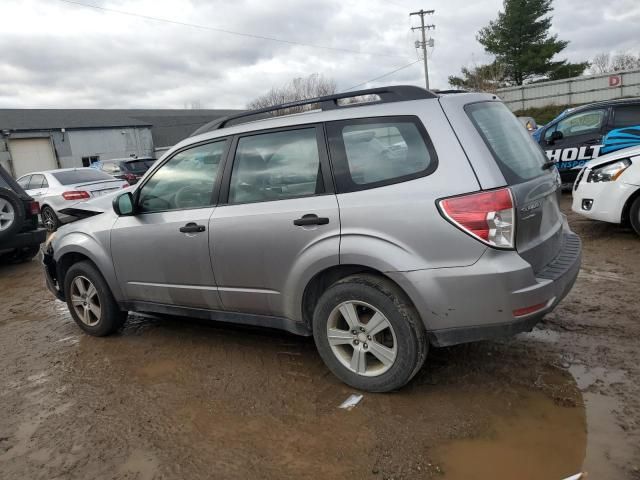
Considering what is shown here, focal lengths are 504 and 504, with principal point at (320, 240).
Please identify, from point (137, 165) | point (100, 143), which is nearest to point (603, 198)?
point (137, 165)

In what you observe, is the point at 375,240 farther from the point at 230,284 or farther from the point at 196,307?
the point at 196,307

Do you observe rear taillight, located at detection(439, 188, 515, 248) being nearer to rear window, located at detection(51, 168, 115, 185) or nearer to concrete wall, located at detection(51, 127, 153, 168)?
rear window, located at detection(51, 168, 115, 185)

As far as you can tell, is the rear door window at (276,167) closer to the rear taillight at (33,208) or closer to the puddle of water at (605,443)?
the puddle of water at (605,443)

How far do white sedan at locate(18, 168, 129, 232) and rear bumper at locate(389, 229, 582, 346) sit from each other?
986cm

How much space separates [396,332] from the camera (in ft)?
9.92

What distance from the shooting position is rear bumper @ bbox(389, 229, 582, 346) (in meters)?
2.77

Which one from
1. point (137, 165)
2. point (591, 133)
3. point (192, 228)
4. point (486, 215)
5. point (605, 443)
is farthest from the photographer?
point (137, 165)

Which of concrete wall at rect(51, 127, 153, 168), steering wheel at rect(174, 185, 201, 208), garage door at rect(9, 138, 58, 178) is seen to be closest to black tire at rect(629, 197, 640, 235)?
steering wheel at rect(174, 185, 201, 208)

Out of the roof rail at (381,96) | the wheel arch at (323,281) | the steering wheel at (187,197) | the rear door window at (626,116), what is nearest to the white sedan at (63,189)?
the steering wheel at (187,197)

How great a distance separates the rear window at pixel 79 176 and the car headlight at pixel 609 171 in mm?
10192

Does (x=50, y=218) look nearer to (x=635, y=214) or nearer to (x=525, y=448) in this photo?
(x=635, y=214)

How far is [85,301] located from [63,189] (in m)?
7.70

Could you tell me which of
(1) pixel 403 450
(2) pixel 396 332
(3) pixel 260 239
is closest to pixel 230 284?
(3) pixel 260 239

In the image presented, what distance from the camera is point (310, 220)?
10.6 feet
